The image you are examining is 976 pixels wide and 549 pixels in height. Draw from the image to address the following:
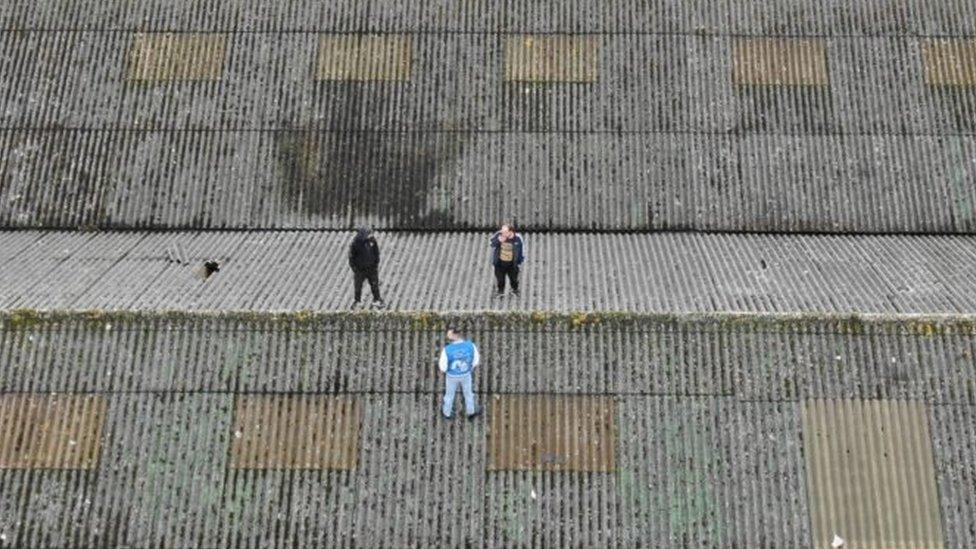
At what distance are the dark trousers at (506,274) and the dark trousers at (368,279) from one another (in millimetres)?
3286

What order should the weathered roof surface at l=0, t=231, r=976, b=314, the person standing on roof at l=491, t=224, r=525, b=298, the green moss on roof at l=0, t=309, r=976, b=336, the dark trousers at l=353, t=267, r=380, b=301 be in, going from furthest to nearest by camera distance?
the weathered roof surface at l=0, t=231, r=976, b=314 → the person standing on roof at l=491, t=224, r=525, b=298 → the dark trousers at l=353, t=267, r=380, b=301 → the green moss on roof at l=0, t=309, r=976, b=336

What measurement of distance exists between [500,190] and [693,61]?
887 centimetres

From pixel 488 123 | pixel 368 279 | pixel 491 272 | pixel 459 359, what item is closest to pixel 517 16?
pixel 488 123

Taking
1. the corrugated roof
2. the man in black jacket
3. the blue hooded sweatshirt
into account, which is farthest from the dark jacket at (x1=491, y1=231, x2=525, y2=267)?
the corrugated roof

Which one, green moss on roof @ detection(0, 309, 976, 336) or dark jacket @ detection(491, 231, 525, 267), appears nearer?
green moss on roof @ detection(0, 309, 976, 336)

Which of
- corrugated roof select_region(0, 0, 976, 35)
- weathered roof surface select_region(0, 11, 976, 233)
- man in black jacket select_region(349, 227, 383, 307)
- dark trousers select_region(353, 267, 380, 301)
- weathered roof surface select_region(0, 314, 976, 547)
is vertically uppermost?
corrugated roof select_region(0, 0, 976, 35)

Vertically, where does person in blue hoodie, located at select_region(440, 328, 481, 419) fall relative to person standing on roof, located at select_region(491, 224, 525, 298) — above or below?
below

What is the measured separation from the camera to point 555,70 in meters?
32.4

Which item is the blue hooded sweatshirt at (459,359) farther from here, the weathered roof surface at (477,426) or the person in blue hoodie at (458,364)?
the weathered roof surface at (477,426)

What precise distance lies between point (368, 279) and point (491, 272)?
477cm

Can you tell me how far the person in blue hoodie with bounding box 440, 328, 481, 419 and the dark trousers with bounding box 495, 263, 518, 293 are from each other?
12.0 feet

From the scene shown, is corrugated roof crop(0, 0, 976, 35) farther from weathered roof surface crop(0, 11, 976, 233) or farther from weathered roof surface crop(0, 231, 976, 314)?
weathered roof surface crop(0, 231, 976, 314)

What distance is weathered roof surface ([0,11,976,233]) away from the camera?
30.5 metres

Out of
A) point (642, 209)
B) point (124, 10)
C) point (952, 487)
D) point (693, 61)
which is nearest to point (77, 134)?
point (124, 10)
